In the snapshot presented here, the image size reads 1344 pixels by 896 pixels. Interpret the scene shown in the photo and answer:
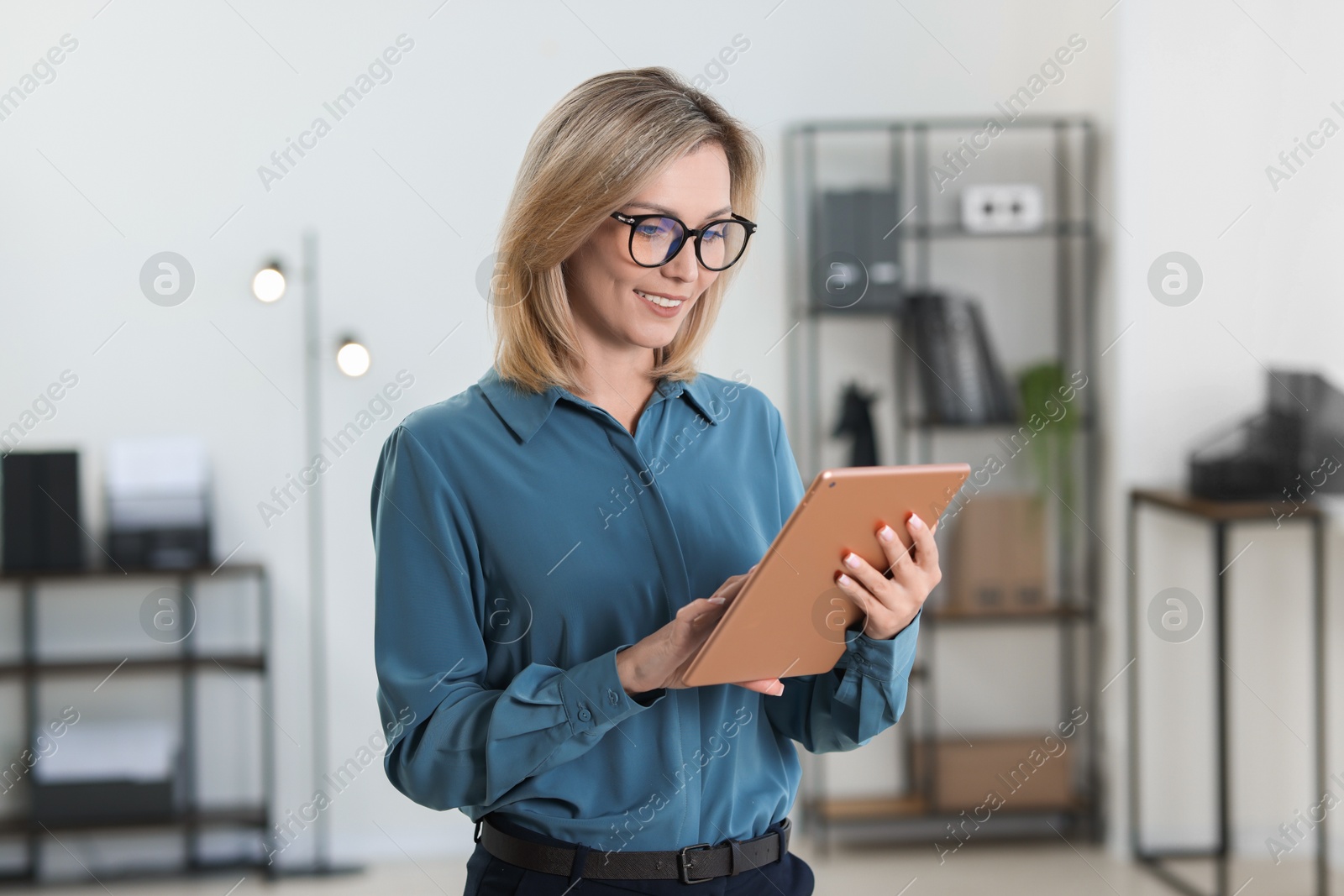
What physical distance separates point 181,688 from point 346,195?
4.69 ft

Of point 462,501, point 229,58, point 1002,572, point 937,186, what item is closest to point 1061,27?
point 937,186

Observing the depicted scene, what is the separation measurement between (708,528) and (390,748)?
0.37m

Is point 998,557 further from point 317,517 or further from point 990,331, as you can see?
point 317,517

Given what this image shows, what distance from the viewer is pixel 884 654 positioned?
1.06m

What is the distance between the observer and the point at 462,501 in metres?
1.06

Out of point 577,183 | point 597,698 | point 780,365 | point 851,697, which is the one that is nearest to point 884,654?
point 851,697

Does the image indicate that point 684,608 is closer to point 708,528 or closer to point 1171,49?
point 708,528

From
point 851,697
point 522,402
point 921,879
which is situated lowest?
point 921,879

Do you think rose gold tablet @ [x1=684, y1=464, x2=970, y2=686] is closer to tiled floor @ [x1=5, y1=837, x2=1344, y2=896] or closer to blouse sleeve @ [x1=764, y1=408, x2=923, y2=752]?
blouse sleeve @ [x1=764, y1=408, x2=923, y2=752]

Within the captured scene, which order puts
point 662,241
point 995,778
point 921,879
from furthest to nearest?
1. point 995,778
2. point 921,879
3. point 662,241

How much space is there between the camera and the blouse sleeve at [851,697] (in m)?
1.07

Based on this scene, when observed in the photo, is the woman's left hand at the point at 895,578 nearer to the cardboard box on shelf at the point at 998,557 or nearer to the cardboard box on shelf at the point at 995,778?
the cardboard box on shelf at the point at 998,557

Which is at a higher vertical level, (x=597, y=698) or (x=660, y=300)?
Answer: (x=660, y=300)

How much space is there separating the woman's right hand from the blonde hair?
29cm
